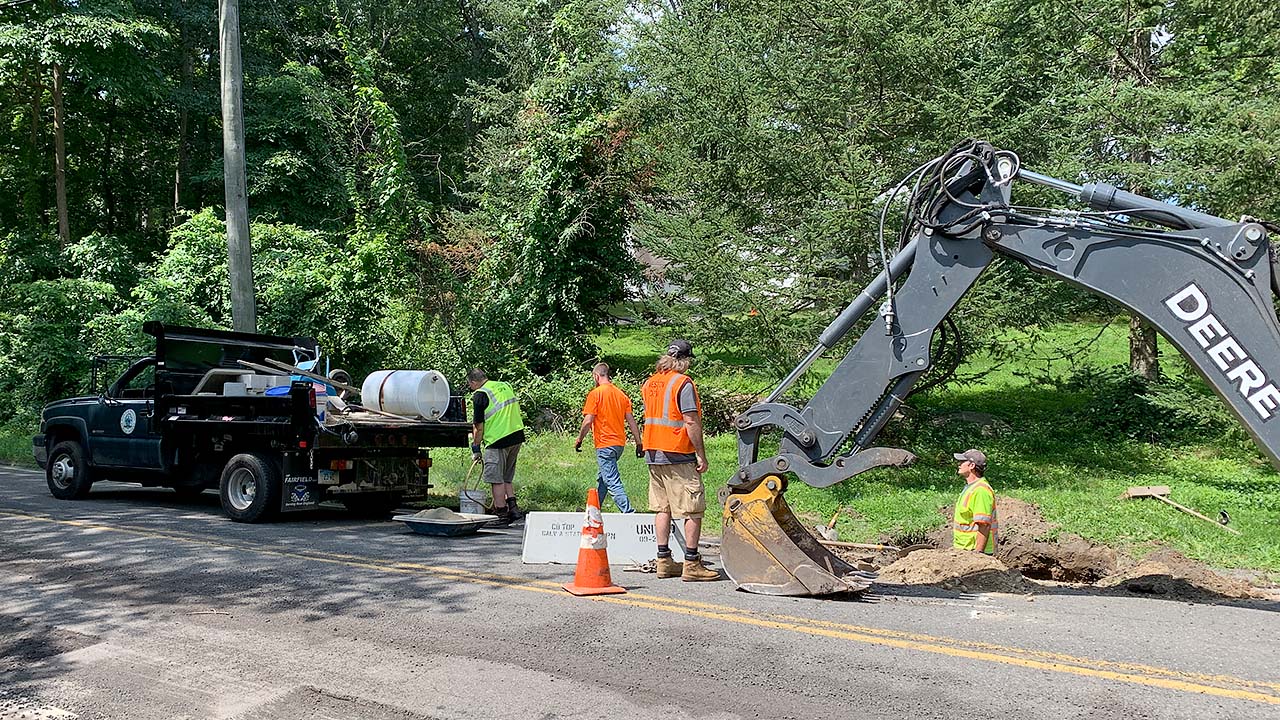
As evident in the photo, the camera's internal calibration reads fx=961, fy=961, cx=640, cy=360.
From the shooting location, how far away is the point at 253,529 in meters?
10.6

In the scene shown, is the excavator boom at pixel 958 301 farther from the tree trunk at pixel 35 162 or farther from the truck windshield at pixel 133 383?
the tree trunk at pixel 35 162

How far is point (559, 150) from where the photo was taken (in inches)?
832

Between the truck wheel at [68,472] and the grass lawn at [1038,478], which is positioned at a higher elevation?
the truck wheel at [68,472]

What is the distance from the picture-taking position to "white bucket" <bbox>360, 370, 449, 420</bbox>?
453 inches

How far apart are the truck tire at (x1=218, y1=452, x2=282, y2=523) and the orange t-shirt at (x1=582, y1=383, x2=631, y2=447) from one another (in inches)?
147

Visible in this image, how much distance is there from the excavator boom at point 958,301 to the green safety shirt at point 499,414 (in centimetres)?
481

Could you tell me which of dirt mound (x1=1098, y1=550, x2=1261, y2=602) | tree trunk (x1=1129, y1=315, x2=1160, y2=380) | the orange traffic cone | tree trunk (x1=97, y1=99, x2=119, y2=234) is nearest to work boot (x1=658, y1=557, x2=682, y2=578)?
the orange traffic cone

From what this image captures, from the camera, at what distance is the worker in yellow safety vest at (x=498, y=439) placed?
11625 mm

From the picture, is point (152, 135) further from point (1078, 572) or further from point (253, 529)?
point (1078, 572)

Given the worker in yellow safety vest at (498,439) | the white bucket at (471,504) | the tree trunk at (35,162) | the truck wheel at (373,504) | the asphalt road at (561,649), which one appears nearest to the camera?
the asphalt road at (561,649)

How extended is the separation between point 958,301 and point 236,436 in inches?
336

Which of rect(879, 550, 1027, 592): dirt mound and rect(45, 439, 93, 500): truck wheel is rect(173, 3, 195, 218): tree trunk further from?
rect(879, 550, 1027, 592): dirt mound

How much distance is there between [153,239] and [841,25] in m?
25.1

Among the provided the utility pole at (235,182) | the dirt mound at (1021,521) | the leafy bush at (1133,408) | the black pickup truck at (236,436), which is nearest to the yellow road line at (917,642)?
the black pickup truck at (236,436)
